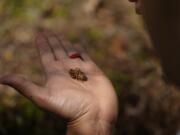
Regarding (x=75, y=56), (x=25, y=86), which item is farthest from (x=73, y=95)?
(x=75, y=56)

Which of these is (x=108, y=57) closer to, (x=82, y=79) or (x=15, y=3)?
(x=15, y=3)

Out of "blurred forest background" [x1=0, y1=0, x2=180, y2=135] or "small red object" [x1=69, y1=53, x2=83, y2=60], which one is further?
"blurred forest background" [x1=0, y1=0, x2=180, y2=135]

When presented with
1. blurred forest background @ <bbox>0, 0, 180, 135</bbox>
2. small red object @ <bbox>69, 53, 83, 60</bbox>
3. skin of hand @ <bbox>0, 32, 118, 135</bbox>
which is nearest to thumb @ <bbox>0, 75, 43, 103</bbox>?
skin of hand @ <bbox>0, 32, 118, 135</bbox>

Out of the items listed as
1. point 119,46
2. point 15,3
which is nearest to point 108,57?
point 119,46

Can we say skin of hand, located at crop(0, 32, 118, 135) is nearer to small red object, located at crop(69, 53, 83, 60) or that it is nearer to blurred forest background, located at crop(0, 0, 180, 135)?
small red object, located at crop(69, 53, 83, 60)

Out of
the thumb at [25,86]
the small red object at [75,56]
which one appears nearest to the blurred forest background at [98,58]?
the small red object at [75,56]

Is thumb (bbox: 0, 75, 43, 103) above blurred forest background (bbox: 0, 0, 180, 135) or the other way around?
above

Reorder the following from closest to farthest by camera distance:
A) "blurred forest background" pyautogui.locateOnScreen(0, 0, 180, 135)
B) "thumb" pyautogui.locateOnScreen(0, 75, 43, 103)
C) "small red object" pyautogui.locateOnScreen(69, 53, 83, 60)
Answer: "thumb" pyautogui.locateOnScreen(0, 75, 43, 103), "small red object" pyautogui.locateOnScreen(69, 53, 83, 60), "blurred forest background" pyautogui.locateOnScreen(0, 0, 180, 135)

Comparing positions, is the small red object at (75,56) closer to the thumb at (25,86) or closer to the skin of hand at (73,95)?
the skin of hand at (73,95)
